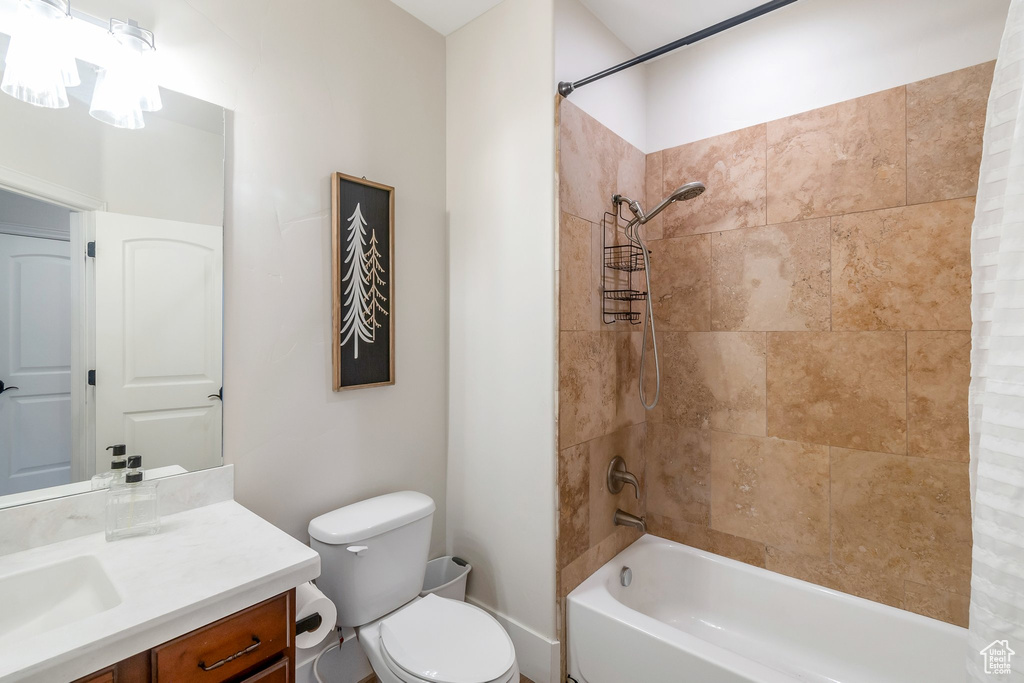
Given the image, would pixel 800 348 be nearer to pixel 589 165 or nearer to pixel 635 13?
pixel 589 165

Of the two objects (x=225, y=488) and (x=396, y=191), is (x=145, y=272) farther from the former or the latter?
(x=396, y=191)

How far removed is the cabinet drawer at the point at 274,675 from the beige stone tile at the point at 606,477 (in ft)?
3.80

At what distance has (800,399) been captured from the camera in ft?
6.14

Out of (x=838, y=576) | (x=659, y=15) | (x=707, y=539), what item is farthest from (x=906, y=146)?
(x=707, y=539)

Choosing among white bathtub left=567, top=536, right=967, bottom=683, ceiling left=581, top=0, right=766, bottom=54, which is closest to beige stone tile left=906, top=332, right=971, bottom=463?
white bathtub left=567, top=536, right=967, bottom=683

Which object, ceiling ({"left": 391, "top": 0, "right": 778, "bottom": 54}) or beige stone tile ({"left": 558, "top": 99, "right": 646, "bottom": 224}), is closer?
beige stone tile ({"left": 558, "top": 99, "right": 646, "bottom": 224})

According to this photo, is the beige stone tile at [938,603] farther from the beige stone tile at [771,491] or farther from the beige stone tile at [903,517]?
the beige stone tile at [771,491]

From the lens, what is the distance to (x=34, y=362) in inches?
45.4

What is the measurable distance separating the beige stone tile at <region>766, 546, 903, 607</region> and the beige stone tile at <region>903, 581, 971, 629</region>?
3 centimetres

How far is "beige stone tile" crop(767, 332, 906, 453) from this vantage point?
168 cm

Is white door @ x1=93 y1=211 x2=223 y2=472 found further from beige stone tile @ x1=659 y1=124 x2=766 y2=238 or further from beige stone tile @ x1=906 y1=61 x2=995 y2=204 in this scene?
beige stone tile @ x1=906 y1=61 x2=995 y2=204

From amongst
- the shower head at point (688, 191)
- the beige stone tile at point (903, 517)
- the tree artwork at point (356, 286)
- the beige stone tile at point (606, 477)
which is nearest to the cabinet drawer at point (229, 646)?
the tree artwork at point (356, 286)

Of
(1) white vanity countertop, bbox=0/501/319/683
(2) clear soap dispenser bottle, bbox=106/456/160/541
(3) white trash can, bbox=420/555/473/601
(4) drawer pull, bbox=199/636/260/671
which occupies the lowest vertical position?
(3) white trash can, bbox=420/555/473/601

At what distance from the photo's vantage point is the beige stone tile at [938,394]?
1.55m
